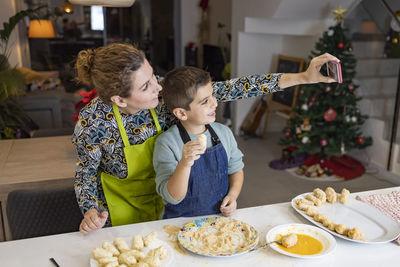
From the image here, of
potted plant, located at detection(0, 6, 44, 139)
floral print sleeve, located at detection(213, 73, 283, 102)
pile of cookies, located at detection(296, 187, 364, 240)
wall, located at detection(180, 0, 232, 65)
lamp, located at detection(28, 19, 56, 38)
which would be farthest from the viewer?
wall, located at detection(180, 0, 232, 65)

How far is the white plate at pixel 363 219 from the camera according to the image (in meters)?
1.32

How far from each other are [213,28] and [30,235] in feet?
20.6

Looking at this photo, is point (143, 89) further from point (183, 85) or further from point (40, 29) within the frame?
point (40, 29)

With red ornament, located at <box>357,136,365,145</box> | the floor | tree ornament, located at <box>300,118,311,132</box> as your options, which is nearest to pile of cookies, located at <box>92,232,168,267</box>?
the floor

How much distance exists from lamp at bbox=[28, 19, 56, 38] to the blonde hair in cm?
587

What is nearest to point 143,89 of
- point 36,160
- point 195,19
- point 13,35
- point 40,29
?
point 36,160

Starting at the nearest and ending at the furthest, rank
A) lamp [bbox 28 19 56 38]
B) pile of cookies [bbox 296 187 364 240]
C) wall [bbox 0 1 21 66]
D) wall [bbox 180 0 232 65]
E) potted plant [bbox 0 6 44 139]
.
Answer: pile of cookies [bbox 296 187 364 240] → potted plant [bbox 0 6 44 139] → wall [bbox 0 1 21 66] → lamp [bbox 28 19 56 38] → wall [bbox 180 0 232 65]

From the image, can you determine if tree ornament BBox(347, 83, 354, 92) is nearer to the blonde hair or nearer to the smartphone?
the smartphone

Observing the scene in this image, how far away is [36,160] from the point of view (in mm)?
2393

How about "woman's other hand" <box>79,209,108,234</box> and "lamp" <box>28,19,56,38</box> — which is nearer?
"woman's other hand" <box>79,209,108,234</box>

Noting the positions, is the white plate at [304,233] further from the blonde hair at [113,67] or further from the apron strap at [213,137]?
the blonde hair at [113,67]

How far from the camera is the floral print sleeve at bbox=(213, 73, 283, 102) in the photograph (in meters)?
1.70

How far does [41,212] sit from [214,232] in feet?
2.75

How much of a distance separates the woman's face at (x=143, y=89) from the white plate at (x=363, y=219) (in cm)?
66
